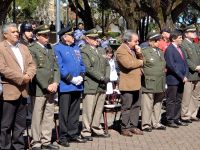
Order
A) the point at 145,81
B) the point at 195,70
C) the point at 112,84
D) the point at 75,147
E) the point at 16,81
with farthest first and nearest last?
the point at 112,84 < the point at 195,70 < the point at 145,81 < the point at 75,147 < the point at 16,81

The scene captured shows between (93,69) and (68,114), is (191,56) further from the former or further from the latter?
(68,114)

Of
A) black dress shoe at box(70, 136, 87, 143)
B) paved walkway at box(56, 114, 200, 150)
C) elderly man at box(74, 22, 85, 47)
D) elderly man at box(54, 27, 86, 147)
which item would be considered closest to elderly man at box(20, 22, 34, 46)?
elderly man at box(54, 27, 86, 147)

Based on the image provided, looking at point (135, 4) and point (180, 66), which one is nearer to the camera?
point (180, 66)

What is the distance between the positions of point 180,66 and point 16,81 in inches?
162

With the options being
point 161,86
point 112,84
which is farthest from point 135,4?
point 161,86

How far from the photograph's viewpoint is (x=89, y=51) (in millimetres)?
9094

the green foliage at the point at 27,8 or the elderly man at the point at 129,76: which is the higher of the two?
the green foliage at the point at 27,8

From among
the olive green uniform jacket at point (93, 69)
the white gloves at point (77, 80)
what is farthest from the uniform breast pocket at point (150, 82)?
the white gloves at point (77, 80)

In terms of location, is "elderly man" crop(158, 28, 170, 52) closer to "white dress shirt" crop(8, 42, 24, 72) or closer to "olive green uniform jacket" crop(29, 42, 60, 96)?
"olive green uniform jacket" crop(29, 42, 60, 96)

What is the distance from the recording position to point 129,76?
9.55m

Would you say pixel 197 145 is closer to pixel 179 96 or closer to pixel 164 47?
pixel 179 96

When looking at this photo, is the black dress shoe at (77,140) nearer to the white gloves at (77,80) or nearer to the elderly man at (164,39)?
the white gloves at (77,80)

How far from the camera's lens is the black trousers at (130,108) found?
9.69 metres

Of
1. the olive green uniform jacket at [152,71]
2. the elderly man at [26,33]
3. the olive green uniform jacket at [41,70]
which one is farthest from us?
the olive green uniform jacket at [152,71]
